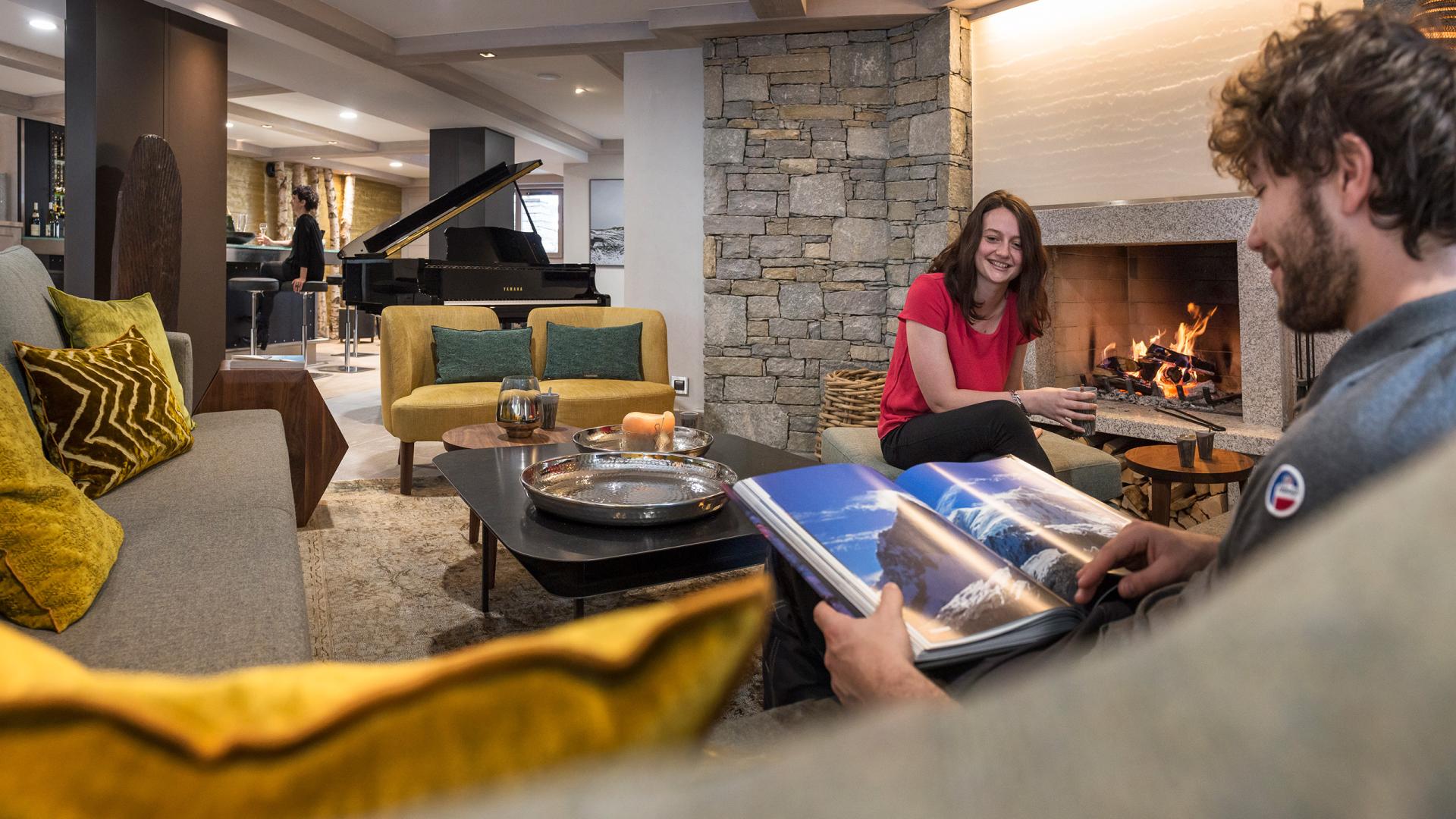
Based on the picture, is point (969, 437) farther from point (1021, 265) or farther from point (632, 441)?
point (632, 441)

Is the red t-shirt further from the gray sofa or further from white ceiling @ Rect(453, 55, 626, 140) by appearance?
white ceiling @ Rect(453, 55, 626, 140)

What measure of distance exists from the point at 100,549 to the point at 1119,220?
3.81 m

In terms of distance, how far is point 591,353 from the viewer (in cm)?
458

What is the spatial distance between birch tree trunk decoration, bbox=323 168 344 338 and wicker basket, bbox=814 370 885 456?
10.2 meters

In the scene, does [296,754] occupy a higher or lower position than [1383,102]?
lower

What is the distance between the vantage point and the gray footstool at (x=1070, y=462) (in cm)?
254

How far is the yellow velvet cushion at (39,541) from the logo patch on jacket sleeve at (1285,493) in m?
1.38

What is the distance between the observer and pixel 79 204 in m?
4.93

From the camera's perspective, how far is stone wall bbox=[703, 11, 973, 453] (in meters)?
4.56

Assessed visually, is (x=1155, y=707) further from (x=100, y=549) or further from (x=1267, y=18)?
(x=1267, y=18)

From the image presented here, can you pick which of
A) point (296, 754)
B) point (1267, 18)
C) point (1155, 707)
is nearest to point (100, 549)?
point (296, 754)

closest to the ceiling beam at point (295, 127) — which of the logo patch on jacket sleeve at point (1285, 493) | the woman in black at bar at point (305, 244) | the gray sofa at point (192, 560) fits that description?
the woman in black at bar at point (305, 244)

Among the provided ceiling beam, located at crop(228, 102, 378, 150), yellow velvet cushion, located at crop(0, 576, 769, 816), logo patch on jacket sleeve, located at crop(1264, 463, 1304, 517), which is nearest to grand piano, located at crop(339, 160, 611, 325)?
ceiling beam, located at crop(228, 102, 378, 150)

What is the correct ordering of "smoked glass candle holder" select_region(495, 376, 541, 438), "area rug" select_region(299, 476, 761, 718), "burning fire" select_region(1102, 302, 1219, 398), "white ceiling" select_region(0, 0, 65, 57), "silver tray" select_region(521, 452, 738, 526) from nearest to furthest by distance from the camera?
"silver tray" select_region(521, 452, 738, 526) < "area rug" select_region(299, 476, 761, 718) < "smoked glass candle holder" select_region(495, 376, 541, 438) < "burning fire" select_region(1102, 302, 1219, 398) < "white ceiling" select_region(0, 0, 65, 57)
